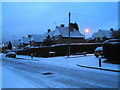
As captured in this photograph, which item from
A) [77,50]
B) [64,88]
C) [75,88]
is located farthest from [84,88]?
[77,50]

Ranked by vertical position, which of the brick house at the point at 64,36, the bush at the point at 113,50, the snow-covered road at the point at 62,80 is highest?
the brick house at the point at 64,36

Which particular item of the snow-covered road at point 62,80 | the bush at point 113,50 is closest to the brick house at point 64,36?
the bush at point 113,50

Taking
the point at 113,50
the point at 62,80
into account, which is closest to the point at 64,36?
the point at 113,50

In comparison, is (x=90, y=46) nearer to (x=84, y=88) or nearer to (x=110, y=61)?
(x=110, y=61)

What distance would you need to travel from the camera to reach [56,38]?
46750 millimetres

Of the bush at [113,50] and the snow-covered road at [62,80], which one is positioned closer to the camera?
the snow-covered road at [62,80]

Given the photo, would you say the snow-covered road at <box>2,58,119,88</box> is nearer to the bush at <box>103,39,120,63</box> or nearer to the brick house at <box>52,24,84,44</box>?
the bush at <box>103,39,120,63</box>

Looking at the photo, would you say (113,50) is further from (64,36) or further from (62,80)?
→ (64,36)

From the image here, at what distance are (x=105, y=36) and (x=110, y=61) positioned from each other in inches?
1613

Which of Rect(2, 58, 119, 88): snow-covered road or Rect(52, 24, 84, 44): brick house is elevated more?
Rect(52, 24, 84, 44): brick house

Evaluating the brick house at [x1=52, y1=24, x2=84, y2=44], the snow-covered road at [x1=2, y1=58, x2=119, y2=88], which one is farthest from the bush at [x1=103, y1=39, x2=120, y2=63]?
the brick house at [x1=52, y1=24, x2=84, y2=44]

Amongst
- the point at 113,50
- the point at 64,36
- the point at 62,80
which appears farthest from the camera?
the point at 64,36

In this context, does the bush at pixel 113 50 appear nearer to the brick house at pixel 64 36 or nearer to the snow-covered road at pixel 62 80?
the snow-covered road at pixel 62 80

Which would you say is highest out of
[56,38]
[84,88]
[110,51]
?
[56,38]
